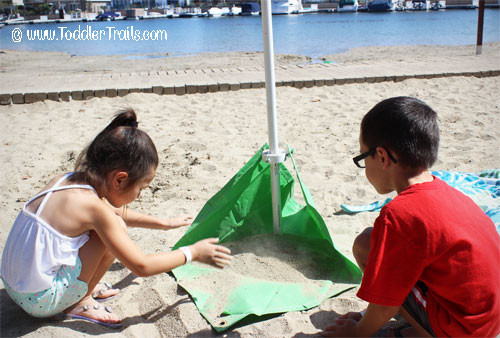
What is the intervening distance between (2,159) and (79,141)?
652mm

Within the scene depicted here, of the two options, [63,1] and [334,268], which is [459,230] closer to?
[334,268]

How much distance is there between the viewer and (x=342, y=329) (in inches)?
65.8

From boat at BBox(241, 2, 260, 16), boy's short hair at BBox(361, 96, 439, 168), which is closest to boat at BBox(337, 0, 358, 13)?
boat at BBox(241, 2, 260, 16)

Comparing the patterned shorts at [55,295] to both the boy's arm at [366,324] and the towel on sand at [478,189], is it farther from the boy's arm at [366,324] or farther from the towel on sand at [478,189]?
the towel on sand at [478,189]

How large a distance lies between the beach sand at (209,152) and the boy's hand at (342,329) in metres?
0.08

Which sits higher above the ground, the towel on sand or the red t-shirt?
the red t-shirt

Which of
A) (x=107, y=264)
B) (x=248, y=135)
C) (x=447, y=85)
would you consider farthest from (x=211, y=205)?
(x=447, y=85)

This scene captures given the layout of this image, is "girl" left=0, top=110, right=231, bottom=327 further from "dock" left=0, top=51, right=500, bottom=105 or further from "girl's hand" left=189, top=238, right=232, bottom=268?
"dock" left=0, top=51, right=500, bottom=105

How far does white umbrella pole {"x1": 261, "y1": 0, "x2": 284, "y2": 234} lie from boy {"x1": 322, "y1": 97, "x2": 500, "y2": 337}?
0.69 m

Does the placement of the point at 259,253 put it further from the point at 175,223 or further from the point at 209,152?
the point at 209,152

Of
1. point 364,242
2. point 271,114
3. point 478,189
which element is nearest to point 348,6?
point 478,189

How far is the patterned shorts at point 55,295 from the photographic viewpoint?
5.54 ft

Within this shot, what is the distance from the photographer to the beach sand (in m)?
1.88

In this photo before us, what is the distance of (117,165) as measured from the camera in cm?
168
